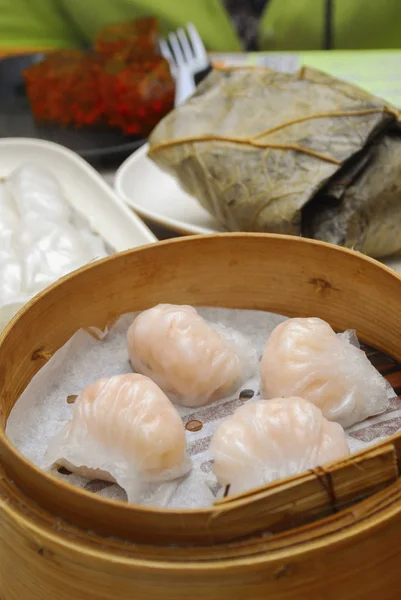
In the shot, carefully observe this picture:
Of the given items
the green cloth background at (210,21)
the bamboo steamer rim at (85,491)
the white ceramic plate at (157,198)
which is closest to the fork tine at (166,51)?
Result: the green cloth background at (210,21)

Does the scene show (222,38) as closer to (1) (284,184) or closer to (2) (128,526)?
(1) (284,184)

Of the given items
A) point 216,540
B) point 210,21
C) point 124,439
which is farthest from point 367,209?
point 210,21

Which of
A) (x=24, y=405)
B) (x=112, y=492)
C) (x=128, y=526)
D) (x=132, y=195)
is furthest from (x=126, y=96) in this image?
(x=128, y=526)

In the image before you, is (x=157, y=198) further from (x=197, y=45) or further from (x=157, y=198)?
(x=197, y=45)

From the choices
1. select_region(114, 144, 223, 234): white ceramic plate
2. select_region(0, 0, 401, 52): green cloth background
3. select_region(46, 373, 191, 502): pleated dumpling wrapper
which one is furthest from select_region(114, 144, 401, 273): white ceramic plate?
select_region(0, 0, 401, 52): green cloth background

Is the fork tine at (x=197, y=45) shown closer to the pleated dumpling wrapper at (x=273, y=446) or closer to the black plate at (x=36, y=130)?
the black plate at (x=36, y=130)

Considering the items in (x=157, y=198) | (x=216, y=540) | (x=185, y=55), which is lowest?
(x=157, y=198)
